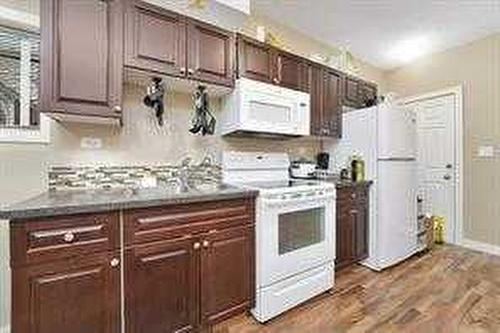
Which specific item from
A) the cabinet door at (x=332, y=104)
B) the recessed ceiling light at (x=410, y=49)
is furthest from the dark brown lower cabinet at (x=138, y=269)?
the recessed ceiling light at (x=410, y=49)

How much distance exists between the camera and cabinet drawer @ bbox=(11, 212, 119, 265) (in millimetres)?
1296

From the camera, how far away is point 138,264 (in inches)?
63.0

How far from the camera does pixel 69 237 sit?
1.40 meters

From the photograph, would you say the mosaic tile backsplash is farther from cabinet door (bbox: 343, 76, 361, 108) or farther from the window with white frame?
cabinet door (bbox: 343, 76, 361, 108)

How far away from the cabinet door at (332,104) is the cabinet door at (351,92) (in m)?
0.13

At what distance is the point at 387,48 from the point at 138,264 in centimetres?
395

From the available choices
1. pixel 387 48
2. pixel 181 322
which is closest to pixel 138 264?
pixel 181 322

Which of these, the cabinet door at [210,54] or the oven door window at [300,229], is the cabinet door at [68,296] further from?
the cabinet door at [210,54]

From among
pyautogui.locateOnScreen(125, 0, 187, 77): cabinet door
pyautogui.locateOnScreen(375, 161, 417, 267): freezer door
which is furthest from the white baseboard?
pyautogui.locateOnScreen(125, 0, 187, 77): cabinet door

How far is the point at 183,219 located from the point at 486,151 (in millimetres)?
3718

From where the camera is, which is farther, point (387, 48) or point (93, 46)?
point (387, 48)

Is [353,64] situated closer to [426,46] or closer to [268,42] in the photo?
[426,46]

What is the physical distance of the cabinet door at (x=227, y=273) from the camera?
1.87 m

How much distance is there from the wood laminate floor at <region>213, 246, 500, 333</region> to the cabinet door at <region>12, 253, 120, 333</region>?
77 cm
